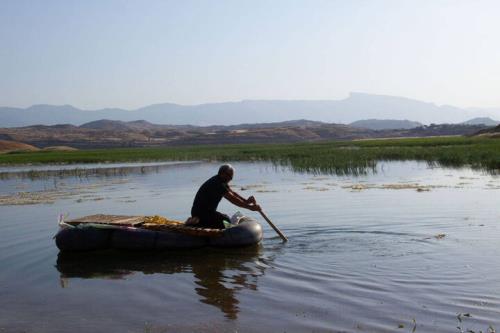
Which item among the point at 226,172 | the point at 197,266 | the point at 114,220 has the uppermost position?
the point at 226,172

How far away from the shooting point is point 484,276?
890cm

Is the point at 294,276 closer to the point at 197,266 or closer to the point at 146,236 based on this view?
the point at 197,266

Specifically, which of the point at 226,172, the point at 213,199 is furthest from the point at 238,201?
the point at 226,172

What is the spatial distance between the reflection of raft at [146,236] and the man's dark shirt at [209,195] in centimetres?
55

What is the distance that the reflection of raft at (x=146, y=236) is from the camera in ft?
38.8

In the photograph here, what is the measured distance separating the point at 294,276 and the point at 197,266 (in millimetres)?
1992

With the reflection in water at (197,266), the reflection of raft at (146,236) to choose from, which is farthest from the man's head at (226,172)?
the reflection in water at (197,266)

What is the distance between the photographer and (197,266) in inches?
426

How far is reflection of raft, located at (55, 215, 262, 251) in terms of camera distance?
11.8 meters

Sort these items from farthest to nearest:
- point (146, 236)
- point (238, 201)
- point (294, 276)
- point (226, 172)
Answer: point (238, 201), point (226, 172), point (146, 236), point (294, 276)

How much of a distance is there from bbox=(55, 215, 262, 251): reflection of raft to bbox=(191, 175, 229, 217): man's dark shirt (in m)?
0.55

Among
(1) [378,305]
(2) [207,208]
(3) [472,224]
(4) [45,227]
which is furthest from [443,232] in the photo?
(4) [45,227]

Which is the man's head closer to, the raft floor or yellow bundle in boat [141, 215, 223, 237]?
yellow bundle in boat [141, 215, 223, 237]

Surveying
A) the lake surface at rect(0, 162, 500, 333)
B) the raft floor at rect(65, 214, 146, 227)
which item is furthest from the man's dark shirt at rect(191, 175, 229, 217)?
the raft floor at rect(65, 214, 146, 227)
